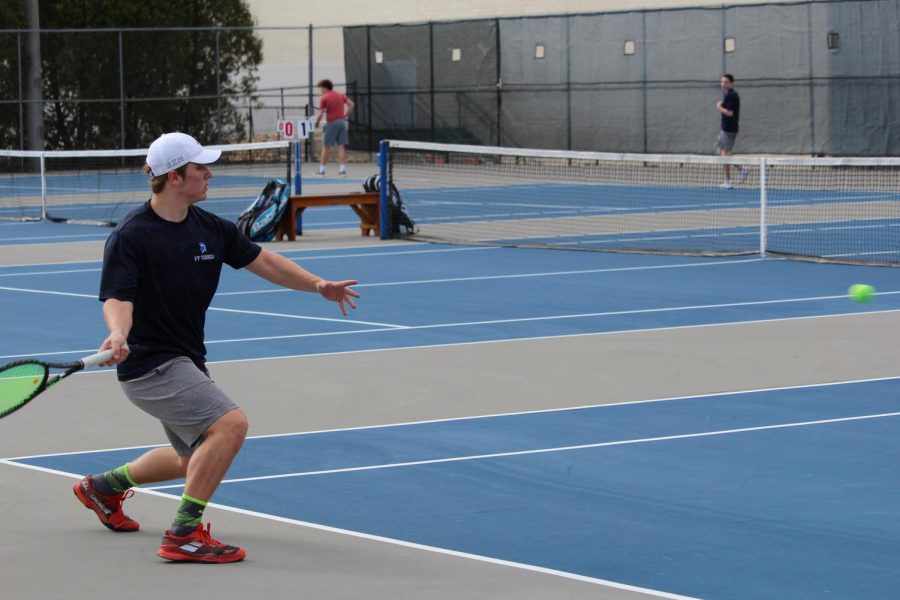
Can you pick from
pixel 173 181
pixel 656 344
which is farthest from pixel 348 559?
pixel 656 344

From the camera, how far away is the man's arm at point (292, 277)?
21.0ft

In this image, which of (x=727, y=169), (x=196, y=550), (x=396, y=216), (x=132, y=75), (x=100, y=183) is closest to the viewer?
(x=196, y=550)

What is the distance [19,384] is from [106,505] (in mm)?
864

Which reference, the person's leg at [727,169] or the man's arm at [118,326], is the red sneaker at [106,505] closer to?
the man's arm at [118,326]

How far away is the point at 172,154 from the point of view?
239 inches

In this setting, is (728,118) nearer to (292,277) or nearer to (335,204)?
(335,204)

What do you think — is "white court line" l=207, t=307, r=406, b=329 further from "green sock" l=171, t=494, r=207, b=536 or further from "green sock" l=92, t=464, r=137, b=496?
"green sock" l=171, t=494, r=207, b=536

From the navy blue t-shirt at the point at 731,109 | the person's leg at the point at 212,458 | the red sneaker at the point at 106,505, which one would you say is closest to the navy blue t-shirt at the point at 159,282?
the person's leg at the point at 212,458

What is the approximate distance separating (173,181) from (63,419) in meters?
3.07

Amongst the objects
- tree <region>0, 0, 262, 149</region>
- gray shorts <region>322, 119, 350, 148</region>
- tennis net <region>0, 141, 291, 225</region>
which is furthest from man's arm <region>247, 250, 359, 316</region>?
tree <region>0, 0, 262, 149</region>

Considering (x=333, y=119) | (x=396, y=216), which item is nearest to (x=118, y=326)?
(x=396, y=216)

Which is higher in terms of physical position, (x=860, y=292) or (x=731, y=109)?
(x=731, y=109)

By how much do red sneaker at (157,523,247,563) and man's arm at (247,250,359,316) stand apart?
1007mm

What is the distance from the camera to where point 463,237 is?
20.5 meters
